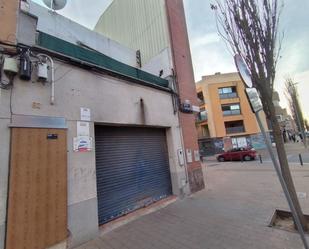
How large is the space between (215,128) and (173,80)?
82.6 ft

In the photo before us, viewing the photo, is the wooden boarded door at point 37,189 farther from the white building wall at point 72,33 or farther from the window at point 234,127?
the window at point 234,127

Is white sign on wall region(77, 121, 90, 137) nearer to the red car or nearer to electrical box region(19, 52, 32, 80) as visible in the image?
electrical box region(19, 52, 32, 80)

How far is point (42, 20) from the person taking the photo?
22.0ft

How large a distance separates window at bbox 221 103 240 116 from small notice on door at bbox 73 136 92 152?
100ft

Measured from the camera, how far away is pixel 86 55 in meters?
5.21

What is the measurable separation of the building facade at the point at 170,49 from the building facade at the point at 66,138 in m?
1.38

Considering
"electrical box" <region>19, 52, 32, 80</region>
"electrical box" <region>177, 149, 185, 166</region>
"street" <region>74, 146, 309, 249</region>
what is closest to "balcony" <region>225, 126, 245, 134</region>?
"street" <region>74, 146, 309, 249</region>

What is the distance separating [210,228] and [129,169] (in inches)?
112

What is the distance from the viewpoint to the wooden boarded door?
3.51m

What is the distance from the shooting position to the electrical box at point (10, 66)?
12.0 ft

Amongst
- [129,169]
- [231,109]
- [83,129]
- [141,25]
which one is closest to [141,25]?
[141,25]

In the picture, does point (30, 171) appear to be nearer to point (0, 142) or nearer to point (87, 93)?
point (0, 142)

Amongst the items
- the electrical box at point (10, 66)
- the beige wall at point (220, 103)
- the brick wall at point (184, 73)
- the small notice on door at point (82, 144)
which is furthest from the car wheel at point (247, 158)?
the electrical box at point (10, 66)

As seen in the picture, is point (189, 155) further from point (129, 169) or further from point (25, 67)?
point (25, 67)
